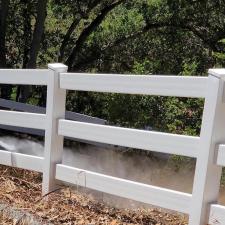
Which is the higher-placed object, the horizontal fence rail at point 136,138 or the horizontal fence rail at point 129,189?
the horizontal fence rail at point 136,138

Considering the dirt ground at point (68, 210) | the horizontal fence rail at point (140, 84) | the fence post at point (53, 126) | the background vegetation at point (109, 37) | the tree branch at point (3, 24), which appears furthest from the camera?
the background vegetation at point (109, 37)

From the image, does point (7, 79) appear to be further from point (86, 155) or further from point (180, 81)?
point (86, 155)

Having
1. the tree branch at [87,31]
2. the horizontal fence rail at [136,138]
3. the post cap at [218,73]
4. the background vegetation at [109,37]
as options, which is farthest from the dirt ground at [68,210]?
the tree branch at [87,31]

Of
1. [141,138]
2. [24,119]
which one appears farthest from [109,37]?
[141,138]

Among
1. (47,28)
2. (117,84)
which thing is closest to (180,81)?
(117,84)

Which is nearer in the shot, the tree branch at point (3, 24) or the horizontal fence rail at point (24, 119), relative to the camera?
the horizontal fence rail at point (24, 119)

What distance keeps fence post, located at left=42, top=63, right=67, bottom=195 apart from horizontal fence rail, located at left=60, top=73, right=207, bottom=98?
0.08 m

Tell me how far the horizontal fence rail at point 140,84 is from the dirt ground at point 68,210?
989 mm

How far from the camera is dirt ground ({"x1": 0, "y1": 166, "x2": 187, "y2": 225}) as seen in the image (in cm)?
438

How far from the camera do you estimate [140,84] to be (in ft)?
13.8

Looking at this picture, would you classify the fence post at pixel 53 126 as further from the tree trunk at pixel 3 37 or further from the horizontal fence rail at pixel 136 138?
the tree trunk at pixel 3 37

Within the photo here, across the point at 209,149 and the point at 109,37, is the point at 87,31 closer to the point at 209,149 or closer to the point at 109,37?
the point at 109,37

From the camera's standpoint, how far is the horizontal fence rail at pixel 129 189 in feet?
12.9

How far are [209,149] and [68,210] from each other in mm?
1461
